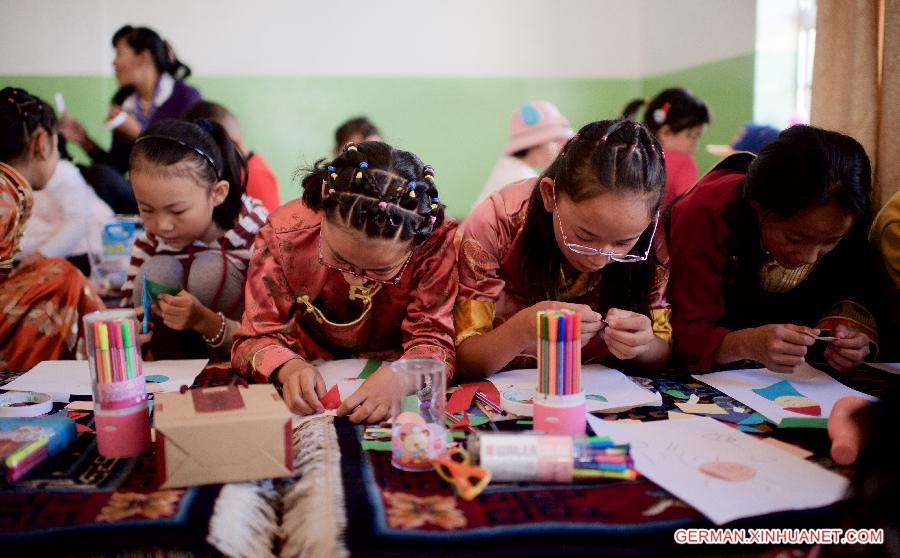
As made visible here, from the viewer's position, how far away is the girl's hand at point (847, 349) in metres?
1.40

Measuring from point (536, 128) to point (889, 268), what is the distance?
1918 millimetres

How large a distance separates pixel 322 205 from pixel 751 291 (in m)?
0.98

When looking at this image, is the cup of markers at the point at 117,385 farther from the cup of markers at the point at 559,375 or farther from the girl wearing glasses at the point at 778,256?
the girl wearing glasses at the point at 778,256

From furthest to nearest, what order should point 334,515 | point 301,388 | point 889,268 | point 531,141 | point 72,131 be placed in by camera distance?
point 72,131, point 531,141, point 889,268, point 301,388, point 334,515

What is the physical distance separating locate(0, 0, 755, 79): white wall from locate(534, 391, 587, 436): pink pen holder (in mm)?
3253

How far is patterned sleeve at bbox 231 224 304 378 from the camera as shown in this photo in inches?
52.7

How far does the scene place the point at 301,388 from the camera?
3.91 feet

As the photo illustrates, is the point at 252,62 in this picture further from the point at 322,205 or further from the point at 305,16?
the point at 322,205

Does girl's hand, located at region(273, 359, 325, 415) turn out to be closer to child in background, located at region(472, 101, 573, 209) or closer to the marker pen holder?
the marker pen holder

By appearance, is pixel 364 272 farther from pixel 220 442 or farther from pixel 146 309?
pixel 146 309

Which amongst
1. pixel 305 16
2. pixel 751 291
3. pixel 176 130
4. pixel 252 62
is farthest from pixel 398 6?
pixel 751 291

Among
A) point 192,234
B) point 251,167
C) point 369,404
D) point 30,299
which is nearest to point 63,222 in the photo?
point 251,167

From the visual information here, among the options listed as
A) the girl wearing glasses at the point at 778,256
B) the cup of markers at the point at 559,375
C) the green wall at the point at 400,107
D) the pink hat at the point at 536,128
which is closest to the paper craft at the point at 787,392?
the girl wearing glasses at the point at 778,256

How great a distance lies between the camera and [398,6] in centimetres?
434
